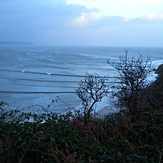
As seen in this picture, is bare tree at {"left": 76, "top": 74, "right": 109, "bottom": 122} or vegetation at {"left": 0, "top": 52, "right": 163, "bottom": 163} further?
bare tree at {"left": 76, "top": 74, "right": 109, "bottom": 122}

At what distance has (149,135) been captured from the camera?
19.0 ft

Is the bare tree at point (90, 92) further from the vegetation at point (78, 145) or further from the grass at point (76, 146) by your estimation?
the grass at point (76, 146)

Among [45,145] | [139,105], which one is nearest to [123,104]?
[139,105]

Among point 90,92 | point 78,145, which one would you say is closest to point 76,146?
point 78,145

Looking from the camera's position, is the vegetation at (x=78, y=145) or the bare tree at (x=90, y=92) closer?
the vegetation at (x=78, y=145)

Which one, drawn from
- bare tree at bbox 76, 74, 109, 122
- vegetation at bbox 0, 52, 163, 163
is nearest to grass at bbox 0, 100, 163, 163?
vegetation at bbox 0, 52, 163, 163

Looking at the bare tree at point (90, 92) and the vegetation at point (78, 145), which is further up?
the bare tree at point (90, 92)

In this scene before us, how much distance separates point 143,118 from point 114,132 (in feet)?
4.79

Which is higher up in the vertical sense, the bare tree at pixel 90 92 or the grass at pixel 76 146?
the bare tree at pixel 90 92

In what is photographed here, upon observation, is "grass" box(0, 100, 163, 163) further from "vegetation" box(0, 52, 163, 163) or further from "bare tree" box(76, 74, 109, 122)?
"bare tree" box(76, 74, 109, 122)

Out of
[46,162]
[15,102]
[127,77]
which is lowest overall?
[15,102]

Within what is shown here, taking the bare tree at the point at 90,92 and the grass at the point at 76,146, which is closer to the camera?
the grass at the point at 76,146

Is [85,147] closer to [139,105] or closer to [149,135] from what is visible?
[149,135]

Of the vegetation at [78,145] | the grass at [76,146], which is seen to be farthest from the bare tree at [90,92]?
the grass at [76,146]
